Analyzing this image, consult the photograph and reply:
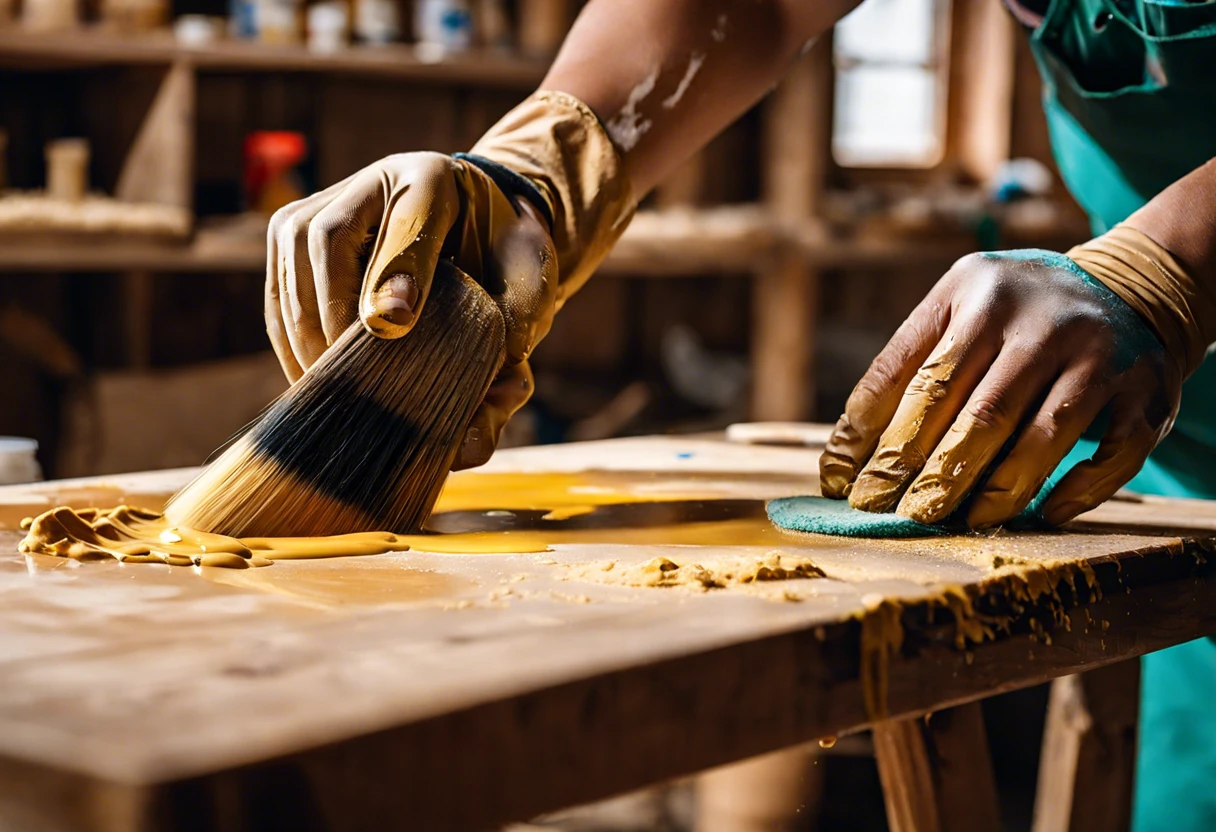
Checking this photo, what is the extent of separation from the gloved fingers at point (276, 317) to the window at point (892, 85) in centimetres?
387

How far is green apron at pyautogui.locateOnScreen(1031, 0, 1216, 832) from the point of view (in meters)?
1.68

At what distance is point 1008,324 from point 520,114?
66 cm

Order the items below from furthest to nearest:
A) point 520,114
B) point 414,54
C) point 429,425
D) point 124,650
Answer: point 414,54, point 520,114, point 429,425, point 124,650

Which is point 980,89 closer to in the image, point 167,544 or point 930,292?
point 930,292

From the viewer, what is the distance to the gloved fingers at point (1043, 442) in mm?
1285

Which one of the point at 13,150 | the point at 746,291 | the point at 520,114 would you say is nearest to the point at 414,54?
the point at 13,150

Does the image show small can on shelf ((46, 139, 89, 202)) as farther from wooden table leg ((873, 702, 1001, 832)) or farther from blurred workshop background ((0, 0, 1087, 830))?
wooden table leg ((873, 702, 1001, 832))

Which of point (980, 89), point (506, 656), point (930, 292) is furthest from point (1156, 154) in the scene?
point (980, 89)

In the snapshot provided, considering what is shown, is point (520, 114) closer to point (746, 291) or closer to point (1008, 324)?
point (1008, 324)

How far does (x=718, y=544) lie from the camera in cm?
125

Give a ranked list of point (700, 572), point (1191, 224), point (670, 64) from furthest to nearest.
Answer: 1. point (670, 64)
2. point (1191, 224)
3. point (700, 572)

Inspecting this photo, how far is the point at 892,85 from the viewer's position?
508cm

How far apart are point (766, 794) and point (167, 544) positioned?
112 cm

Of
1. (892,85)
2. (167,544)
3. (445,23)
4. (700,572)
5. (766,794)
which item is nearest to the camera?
(700,572)
